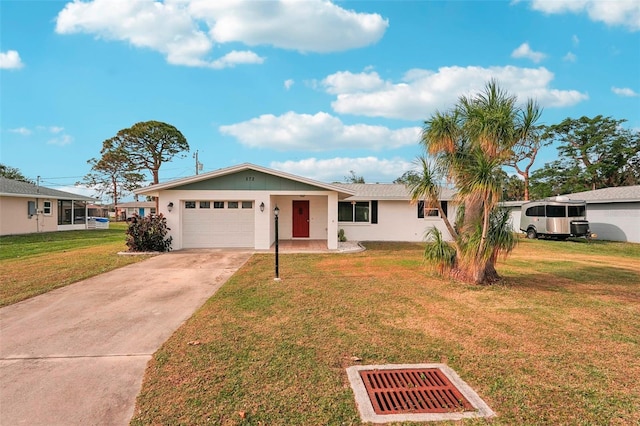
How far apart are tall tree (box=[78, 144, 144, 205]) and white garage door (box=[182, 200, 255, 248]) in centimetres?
2766

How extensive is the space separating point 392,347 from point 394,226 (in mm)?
13924

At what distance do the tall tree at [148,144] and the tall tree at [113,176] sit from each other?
0.67 meters

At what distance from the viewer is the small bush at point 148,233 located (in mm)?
12469

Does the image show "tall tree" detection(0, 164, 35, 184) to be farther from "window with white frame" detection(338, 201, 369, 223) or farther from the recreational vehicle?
the recreational vehicle

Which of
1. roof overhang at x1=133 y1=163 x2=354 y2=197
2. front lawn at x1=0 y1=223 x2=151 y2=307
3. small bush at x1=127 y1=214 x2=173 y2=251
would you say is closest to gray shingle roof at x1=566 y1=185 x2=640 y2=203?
roof overhang at x1=133 y1=163 x2=354 y2=197

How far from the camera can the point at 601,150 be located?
28547 millimetres

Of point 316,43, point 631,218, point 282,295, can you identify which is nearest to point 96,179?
point 316,43

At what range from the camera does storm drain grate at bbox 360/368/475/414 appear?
8.89 ft

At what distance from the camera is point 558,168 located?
31.3 m

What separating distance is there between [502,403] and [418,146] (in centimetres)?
618

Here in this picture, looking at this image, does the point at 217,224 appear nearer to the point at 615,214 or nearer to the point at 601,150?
the point at 615,214

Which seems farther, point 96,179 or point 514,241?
point 96,179

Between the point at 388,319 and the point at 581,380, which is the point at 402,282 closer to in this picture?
the point at 388,319

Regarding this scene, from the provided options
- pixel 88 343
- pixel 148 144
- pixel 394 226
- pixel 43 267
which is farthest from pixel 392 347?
pixel 148 144
